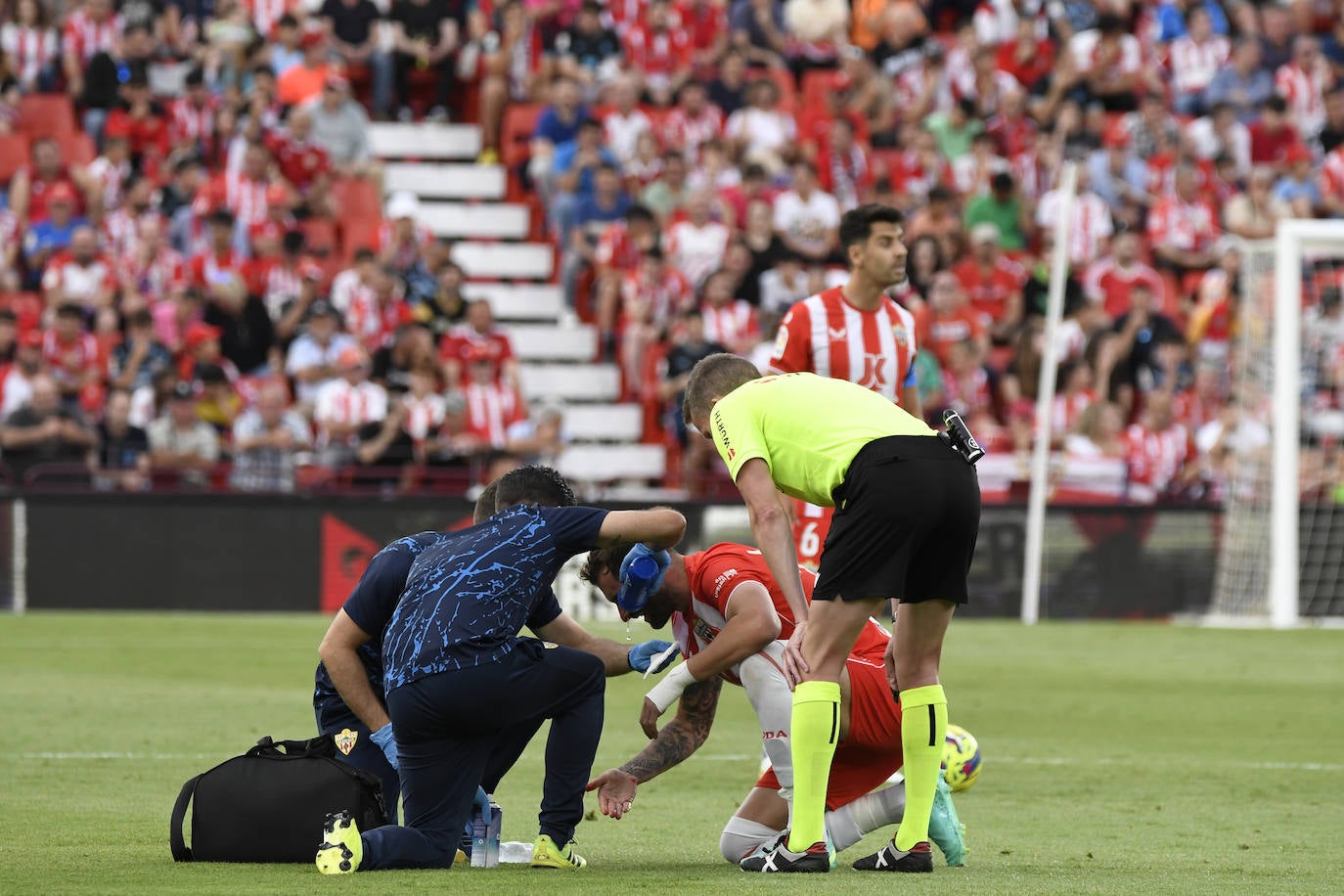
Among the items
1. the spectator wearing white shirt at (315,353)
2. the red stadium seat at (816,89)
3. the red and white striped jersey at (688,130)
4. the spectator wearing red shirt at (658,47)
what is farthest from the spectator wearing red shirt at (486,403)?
the red stadium seat at (816,89)

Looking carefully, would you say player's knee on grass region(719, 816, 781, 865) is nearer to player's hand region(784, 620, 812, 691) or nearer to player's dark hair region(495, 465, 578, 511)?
player's hand region(784, 620, 812, 691)

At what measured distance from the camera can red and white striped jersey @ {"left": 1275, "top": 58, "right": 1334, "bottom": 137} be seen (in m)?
25.4

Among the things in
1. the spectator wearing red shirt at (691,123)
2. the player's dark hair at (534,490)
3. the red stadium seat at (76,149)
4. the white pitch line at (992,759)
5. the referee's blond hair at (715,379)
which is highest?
the spectator wearing red shirt at (691,123)

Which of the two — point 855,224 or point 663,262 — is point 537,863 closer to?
point 855,224

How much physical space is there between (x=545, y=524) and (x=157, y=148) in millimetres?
16268

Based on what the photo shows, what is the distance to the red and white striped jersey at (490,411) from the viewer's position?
19.8 metres

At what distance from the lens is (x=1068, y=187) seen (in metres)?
18.3

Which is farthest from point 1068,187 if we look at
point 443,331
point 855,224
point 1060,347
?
point 855,224

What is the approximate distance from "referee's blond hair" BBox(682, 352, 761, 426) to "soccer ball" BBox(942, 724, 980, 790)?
1644mm

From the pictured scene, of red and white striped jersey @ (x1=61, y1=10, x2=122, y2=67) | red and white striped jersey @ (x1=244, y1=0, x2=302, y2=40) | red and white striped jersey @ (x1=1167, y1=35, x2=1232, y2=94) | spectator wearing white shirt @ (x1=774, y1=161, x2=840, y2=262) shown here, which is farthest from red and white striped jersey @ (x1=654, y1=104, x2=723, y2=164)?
red and white striped jersey @ (x1=1167, y1=35, x2=1232, y2=94)

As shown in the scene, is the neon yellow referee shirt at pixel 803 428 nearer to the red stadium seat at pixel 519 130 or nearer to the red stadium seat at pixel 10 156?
the red stadium seat at pixel 10 156

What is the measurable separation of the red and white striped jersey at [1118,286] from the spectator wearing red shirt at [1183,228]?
771mm

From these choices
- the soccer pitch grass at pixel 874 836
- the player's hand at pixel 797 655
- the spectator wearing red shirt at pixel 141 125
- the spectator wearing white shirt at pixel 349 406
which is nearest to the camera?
the soccer pitch grass at pixel 874 836

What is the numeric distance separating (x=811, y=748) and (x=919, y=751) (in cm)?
39
